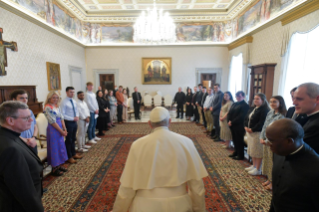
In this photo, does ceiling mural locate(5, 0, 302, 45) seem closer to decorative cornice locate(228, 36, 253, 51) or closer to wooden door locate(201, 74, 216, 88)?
decorative cornice locate(228, 36, 253, 51)

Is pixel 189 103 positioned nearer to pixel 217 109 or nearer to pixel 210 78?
pixel 217 109

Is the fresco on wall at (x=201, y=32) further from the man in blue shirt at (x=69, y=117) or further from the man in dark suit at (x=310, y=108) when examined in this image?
the man in dark suit at (x=310, y=108)

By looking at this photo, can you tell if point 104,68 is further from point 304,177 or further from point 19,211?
point 304,177

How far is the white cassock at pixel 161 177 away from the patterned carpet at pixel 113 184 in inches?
61.3

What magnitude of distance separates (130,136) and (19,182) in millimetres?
5407

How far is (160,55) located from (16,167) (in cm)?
1201

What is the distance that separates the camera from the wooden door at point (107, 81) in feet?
42.5

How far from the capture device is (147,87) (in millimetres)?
13008

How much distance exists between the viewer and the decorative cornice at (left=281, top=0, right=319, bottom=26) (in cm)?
492

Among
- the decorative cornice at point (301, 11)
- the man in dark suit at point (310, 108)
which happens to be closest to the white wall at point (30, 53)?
the man in dark suit at point (310, 108)

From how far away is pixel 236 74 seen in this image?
36.0ft

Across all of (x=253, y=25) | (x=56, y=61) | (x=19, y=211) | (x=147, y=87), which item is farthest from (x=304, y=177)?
(x=147, y=87)

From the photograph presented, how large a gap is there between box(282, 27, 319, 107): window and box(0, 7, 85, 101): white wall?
9.62 meters

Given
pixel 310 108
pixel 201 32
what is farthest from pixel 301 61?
pixel 201 32
